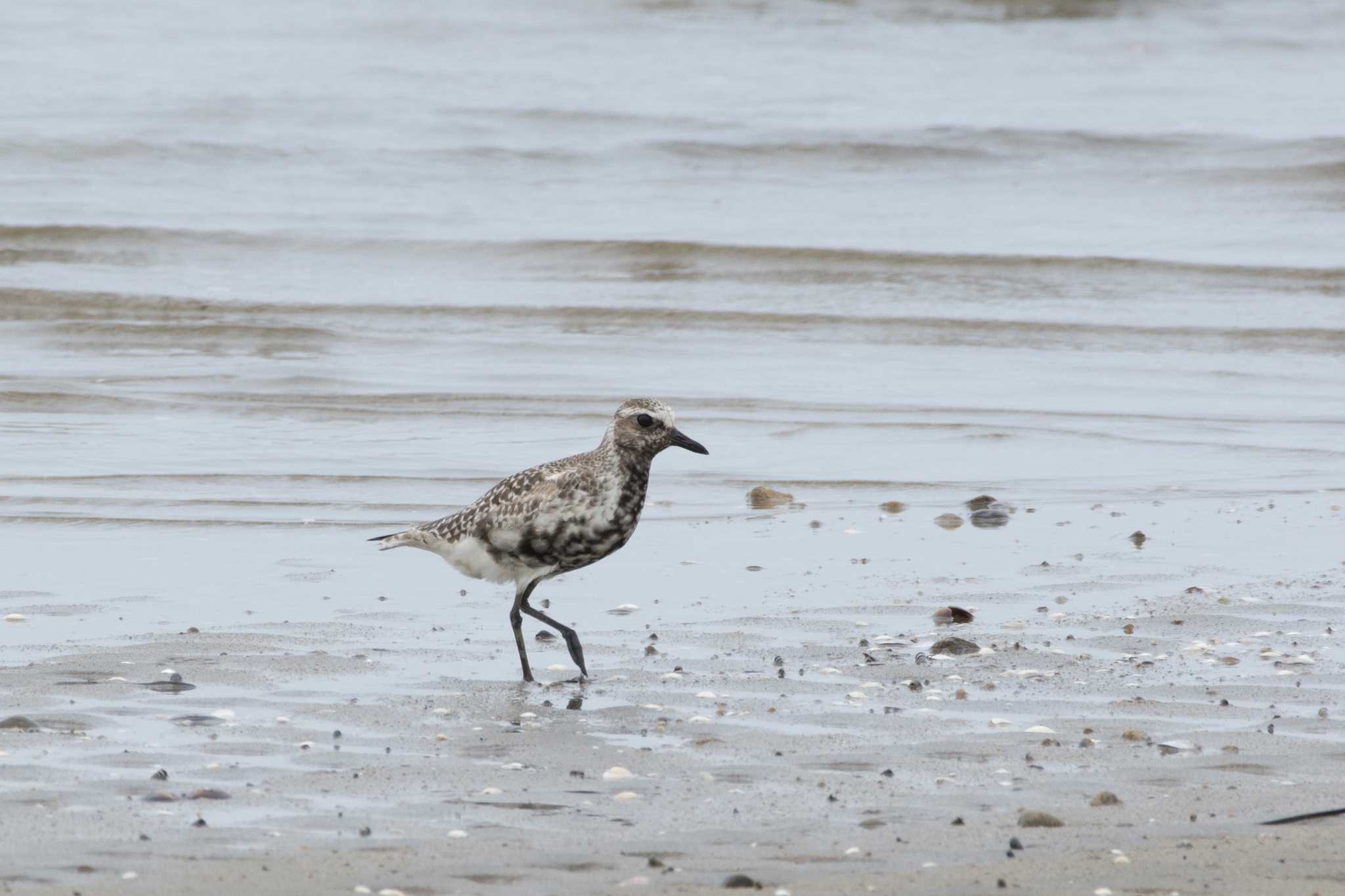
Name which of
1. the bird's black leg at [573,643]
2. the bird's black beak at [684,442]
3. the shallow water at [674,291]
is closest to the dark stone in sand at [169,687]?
the shallow water at [674,291]

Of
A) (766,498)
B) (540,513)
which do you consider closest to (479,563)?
(540,513)

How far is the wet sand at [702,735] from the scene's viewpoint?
4.68m

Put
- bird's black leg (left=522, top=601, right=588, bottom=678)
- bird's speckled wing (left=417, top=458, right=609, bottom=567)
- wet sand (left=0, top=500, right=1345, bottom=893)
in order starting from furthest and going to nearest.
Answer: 1. bird's speckled wing (left=417, top=458, right=609, bottom=567)
2. bird's black leg (left=522, top=601, right=588, bottom=678)
3. wet sand (left=0, top=500, right=1345, bottom=893)

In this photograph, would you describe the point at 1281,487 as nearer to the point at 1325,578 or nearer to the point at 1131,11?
the point at 1325,578

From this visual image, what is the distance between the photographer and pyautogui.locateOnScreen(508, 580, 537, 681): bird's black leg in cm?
698

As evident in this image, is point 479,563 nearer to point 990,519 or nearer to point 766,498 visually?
point 766,498

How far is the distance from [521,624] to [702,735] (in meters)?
1.34

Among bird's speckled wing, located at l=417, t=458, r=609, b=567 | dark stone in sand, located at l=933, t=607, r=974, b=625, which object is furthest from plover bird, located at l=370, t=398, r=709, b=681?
dark stone in sand, located at l=933, t=607, r=974, b=625

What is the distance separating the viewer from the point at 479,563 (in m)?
7.58

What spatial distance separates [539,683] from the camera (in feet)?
22.7

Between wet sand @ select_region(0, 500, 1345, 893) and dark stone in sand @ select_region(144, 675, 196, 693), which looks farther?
dark stone in sand @ select_region(144, 675, 196, 693)

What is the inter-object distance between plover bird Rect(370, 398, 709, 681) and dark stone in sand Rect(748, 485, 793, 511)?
2.75 m

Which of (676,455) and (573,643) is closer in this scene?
(573,643)

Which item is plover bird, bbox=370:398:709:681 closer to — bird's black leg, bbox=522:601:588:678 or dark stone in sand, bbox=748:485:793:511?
bird's black leg, bbox=522:601:588:678
